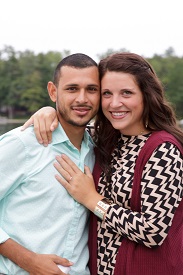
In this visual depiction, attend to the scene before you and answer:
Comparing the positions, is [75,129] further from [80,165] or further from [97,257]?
[97,257]

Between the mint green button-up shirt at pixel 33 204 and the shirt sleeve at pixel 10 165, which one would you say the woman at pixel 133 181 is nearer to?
the mint green button-up shirt at pixel 33 204

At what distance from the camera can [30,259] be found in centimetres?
245

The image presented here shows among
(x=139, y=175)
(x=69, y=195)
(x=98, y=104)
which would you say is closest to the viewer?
(x=139, y=175)

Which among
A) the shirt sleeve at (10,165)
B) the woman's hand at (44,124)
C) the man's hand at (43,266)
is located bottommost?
the man's hand at (43,266)

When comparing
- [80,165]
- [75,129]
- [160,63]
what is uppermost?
[75,129]

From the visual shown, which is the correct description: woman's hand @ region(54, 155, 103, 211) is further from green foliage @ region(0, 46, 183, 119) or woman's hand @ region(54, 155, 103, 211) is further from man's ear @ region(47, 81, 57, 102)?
green foliage @ region(0, 46, 183, 119)

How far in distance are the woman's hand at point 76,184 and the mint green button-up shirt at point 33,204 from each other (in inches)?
1.6

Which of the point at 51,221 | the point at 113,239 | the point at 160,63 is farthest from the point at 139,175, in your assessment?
the point at 160,63

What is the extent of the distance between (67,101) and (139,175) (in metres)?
0.71

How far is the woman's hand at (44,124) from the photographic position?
2.61 metres

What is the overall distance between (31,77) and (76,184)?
57.3 metres

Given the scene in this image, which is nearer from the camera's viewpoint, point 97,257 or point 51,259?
point 51,259

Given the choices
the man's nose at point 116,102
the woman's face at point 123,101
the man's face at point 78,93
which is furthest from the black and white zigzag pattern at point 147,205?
the man's face at point 78,93

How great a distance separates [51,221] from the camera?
2551 mm
